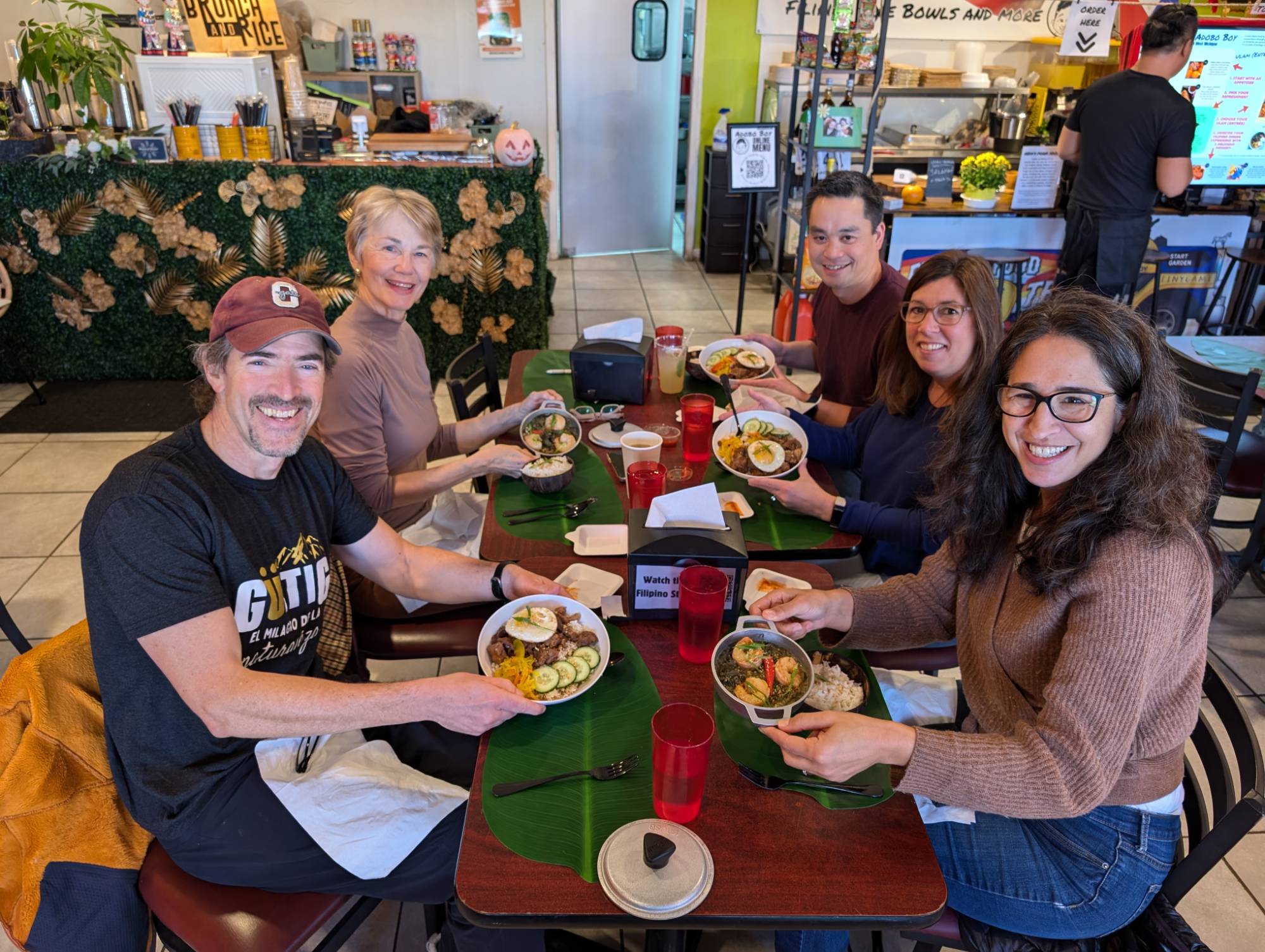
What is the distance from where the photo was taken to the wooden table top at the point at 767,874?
1073 millimetres

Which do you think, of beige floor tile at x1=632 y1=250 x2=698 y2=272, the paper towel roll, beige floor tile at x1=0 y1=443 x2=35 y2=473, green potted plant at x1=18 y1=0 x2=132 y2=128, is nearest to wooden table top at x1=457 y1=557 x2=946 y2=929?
beige floor tile at x1=0 y1=443 x2=35 y2=473

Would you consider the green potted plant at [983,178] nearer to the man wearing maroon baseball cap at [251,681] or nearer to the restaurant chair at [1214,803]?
the restaurant chair at [1214,803]

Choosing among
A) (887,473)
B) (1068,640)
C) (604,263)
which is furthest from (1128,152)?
(604,263)

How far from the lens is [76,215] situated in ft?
14.2

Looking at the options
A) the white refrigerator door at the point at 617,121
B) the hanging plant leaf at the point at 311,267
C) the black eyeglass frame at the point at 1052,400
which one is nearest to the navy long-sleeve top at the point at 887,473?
the black eyeglass frame at the point at 1052,400

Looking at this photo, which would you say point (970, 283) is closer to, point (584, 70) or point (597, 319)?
point (597, 319)

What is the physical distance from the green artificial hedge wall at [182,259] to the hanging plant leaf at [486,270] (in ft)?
0.15

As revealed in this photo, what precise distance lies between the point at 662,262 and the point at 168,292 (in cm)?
420

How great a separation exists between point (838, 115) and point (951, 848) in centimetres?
414

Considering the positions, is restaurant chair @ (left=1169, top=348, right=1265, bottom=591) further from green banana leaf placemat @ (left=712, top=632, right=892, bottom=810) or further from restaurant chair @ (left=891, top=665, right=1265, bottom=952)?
green banana leaf placemat @ (left=712, top=632, right=892, bottom=810)

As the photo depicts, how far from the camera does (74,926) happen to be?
Result: 4.46ft

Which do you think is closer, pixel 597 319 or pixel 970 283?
pixel 970 283

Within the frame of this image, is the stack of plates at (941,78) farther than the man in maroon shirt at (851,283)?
Yes

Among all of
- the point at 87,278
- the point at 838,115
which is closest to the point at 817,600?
the point at 838,115
